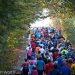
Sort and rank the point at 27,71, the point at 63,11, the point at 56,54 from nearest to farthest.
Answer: the point at 27,71, the point at 56,54, the point at 63,11

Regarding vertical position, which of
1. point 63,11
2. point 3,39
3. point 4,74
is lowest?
point 4,74

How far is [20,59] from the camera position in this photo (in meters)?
20.3

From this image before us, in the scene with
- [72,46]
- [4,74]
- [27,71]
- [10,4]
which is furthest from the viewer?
[72,46]

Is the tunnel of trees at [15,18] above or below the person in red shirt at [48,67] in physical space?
above

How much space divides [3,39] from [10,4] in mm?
1071

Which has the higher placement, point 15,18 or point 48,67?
point 15,18

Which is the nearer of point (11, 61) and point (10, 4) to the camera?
point (10, 4)

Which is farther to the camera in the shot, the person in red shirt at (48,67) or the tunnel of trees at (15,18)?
the person in red shirt at (48,67)

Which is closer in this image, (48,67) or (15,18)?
(15,18)

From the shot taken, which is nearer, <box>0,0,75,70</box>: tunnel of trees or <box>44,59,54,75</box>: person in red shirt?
<box>0,0,75,70</box>: tunnel of trees

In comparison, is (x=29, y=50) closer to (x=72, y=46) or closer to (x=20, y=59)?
(x=20, y=59)

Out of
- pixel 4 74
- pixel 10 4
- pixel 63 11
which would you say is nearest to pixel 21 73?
pixel 4 74

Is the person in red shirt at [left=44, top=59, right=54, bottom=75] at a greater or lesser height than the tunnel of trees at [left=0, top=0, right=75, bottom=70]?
lesser

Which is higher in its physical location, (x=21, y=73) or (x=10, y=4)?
(x=10, y=4)
